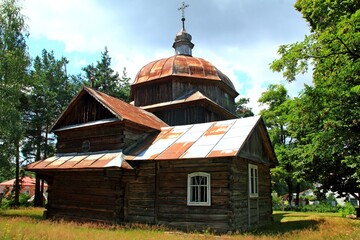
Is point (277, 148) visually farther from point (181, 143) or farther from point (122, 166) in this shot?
point (122, 166)

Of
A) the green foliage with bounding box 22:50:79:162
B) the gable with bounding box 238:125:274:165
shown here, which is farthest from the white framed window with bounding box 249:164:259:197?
the green foliage with bounding box 22:50:79:162

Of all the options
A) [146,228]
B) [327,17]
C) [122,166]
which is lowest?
[146,228]

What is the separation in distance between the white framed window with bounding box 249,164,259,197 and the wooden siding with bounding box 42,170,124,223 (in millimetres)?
6406

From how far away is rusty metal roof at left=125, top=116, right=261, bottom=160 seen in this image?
1292cm

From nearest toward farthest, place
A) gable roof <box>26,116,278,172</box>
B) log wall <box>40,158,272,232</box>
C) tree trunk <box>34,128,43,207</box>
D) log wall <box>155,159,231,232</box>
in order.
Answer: log wall <box>155,159,231,232</box> < log wall <box>40,158,272,232</box> < gable roof <box>26,116,278,172</box> < tree trunk <box>34,128,43,207</box>

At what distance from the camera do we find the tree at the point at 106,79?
39.4 meters

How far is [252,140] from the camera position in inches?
605

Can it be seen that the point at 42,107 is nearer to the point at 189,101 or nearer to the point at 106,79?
the point at 106,79

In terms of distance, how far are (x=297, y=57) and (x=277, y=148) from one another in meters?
19.1

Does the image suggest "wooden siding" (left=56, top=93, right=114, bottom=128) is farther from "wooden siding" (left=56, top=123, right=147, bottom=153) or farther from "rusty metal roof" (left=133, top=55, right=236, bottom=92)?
"rusty metal roof" (left=133, top=55, right=236, bottom=92)

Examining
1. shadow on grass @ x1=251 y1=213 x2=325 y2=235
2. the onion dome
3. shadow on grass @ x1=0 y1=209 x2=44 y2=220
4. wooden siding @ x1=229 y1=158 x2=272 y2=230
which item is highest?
the onion dome

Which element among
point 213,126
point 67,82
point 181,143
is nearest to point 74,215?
point 181,143

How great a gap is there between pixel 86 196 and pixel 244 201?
822 cm

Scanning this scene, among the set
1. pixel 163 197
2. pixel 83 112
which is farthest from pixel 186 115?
pixel 163 197
